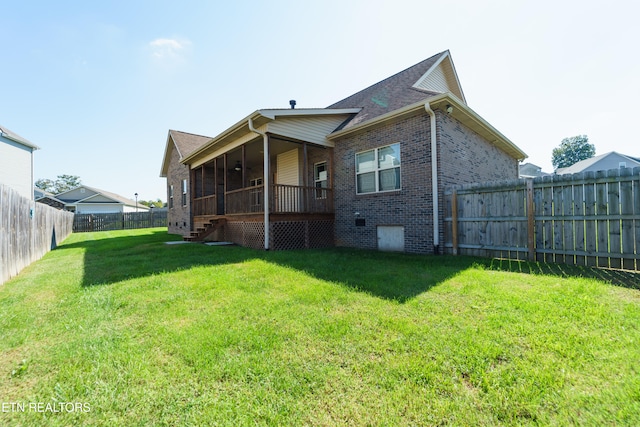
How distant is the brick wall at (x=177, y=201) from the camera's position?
1500cm

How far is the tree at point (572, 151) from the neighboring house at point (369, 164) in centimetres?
6213

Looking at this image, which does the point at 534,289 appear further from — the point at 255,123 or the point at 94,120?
the point at 94,120

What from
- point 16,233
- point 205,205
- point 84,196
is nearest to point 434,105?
point 16,233

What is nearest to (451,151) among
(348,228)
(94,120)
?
(348,228)

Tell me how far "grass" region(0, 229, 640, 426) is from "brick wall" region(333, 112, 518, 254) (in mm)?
3263

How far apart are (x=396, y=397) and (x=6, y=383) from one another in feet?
9.65

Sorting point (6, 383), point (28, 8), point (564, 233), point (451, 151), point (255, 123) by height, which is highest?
point (28, 8)

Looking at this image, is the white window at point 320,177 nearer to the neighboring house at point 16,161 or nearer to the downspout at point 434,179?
the downspout at point 434,179

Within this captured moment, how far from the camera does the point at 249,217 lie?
31.3 ft

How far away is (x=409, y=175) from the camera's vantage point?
7672mm

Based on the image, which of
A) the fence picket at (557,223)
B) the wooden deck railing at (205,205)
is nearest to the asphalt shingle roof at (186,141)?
the wooden deck railing at (205,205)

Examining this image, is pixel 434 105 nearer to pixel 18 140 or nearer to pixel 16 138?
pixel 16 138

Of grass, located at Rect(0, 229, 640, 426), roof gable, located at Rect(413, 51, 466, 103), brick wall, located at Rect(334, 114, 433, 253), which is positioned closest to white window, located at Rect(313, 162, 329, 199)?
brick wall, located at Rect(334, 114, 433, 253)

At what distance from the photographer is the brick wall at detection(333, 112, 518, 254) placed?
732 centimetres
